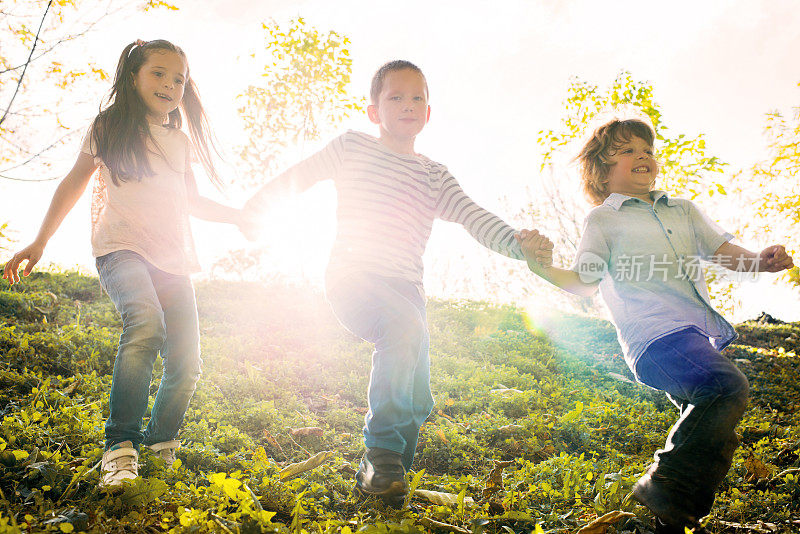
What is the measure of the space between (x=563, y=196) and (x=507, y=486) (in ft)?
49.4

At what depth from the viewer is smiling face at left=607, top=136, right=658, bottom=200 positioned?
3.26m

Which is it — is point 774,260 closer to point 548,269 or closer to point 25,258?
point 548,269

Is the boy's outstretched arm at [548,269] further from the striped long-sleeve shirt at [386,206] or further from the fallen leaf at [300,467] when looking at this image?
the fallen leaf at [300,467]

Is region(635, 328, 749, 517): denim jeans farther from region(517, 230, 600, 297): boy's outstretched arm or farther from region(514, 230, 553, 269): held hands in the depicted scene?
region(514, 230, 553, 269): held hands

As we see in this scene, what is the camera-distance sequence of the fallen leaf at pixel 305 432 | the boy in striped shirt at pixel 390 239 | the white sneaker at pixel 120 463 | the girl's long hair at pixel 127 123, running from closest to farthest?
the white sneaker at pixel 120 463 < the boy in striped shirt at pixel 390 239 < the girl's long hair at pixel 127 123 < the fallen leaf at pixel 305 432

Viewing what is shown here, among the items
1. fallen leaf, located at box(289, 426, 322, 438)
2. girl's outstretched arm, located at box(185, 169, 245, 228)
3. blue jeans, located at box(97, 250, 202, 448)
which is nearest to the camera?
blue jeans, located at box(97, 250, 202, 448)

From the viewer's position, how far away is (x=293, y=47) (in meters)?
10.2

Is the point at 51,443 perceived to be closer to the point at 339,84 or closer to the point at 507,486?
the point at 507,486

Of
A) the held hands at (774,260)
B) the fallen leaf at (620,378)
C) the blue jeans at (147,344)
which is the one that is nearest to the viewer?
the blue jeans at (147,344)

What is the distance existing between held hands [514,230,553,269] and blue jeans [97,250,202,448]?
6.62 ft

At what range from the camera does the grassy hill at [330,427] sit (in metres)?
2.40

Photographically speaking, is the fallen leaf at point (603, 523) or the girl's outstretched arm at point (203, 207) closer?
the fallen leaf at point (603, 523)

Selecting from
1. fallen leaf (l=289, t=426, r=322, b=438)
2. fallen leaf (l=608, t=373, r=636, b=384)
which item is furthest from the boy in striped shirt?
fallen leaf (l=608, t=373, r=636, b=384)

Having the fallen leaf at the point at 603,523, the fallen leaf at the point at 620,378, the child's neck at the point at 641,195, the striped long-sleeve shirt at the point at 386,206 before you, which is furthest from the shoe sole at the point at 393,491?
the fallen leaf at the point at 620,378
